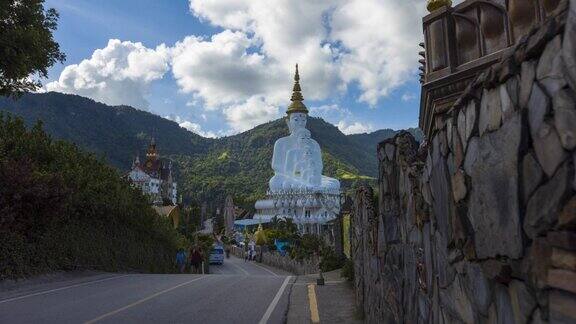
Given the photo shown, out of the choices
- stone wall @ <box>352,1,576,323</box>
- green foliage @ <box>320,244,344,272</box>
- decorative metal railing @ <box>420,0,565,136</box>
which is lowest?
green foliage @ <box>320,244,344,272</box>

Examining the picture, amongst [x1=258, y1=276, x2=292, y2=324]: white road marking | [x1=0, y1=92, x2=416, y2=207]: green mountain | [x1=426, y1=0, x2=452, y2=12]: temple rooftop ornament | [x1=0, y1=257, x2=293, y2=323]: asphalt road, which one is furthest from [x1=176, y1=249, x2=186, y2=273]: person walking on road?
[x1=0, y1=92, x2=416, y2=207]: green mountain

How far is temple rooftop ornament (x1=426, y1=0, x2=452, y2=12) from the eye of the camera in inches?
287

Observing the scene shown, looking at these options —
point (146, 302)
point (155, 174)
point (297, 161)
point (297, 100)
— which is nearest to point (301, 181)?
point (297, 161)

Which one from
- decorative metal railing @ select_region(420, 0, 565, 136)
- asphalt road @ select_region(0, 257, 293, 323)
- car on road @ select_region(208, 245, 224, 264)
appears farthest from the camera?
car on road @ select_region(208, 245, 224, 264)

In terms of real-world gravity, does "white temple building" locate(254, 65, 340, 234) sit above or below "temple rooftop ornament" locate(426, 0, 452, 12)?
above

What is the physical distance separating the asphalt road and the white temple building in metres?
57.7

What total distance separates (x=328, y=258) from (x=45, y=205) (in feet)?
36.8

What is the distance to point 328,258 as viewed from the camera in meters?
22.1

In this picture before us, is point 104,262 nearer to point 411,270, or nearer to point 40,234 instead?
point 40,234

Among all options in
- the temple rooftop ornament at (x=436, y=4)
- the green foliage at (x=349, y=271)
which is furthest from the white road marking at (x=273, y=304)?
the temple rooftop ornament at (x=436, y=4)

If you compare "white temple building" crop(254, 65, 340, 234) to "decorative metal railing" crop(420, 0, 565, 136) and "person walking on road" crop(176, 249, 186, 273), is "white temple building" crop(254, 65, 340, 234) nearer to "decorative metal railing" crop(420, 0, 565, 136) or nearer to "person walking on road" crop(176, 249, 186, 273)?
"person walking on road" crop(176, 249, 186, 273)

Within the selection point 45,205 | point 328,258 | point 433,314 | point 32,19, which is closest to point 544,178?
point 433,314

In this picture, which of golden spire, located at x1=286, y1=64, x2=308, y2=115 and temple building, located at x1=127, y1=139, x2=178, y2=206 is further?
temple building, located at x1=127, y1=139, x2=178, y2=206

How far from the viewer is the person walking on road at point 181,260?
32.0 metres
